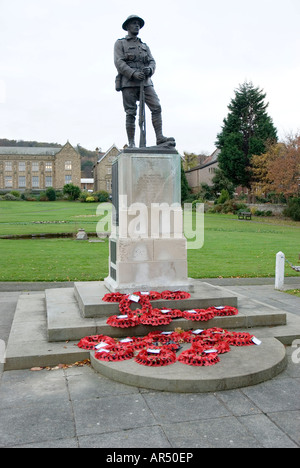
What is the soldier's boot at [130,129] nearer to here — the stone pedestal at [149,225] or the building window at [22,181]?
the stone pedestal at [149,225]

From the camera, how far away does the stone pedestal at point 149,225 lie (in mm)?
7539

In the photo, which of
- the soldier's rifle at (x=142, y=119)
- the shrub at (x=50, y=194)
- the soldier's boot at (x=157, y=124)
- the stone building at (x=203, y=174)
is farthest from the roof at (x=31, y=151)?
the soldier's rifle at (x=142, y=119)

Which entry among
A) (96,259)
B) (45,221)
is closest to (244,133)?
(45,221)

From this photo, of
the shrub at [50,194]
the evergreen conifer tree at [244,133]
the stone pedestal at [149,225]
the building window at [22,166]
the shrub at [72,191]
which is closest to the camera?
the stone pedestal at [149,225]

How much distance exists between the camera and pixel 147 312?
6.66 meters

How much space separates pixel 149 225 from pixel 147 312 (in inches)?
68.4

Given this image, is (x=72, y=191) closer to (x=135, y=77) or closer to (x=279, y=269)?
(x=279, y=269)

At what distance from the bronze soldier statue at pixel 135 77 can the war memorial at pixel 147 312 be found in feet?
0.06

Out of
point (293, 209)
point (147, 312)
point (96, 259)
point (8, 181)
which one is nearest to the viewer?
point (147, 312)

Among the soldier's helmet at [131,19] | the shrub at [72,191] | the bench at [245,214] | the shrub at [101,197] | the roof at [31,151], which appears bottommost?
the bench at [245,214]
